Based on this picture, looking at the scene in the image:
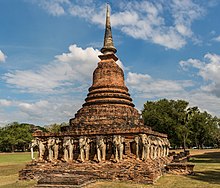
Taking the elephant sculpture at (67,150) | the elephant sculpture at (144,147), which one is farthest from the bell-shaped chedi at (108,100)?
the elephant sculpture at (67,150)

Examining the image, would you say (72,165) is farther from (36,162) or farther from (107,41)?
(107,41)

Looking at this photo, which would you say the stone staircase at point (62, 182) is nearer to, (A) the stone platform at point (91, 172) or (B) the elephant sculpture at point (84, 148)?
(A) the stone platform at point (91, 172)

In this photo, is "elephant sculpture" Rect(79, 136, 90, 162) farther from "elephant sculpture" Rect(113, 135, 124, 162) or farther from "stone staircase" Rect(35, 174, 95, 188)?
"stone staircase" Rect(35, 174, 95, 188)

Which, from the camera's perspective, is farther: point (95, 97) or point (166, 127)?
point (166, 127)

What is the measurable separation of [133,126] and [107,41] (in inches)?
329

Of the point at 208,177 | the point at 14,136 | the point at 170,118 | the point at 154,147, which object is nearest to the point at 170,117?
the point at 170,118

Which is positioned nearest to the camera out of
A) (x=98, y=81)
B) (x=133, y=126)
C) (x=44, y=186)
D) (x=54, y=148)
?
(x=44, y=186)

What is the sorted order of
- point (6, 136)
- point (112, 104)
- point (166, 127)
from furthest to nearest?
point (6, 136) → point (166, 127) → point (112, 104)

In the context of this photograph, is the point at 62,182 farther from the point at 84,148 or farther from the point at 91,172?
the point at 84,148

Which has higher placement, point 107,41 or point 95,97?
point 107,41

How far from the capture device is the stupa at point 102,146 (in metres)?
15.5

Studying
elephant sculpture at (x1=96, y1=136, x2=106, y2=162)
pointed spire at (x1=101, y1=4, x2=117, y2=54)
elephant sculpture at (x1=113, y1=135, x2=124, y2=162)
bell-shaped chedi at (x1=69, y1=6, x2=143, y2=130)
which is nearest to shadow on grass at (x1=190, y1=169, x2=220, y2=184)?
elephant sculpture at (x1=113, y1=135, x2=124, y2=162)

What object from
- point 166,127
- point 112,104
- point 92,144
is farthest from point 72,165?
point 166,127

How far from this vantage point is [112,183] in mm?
14398
